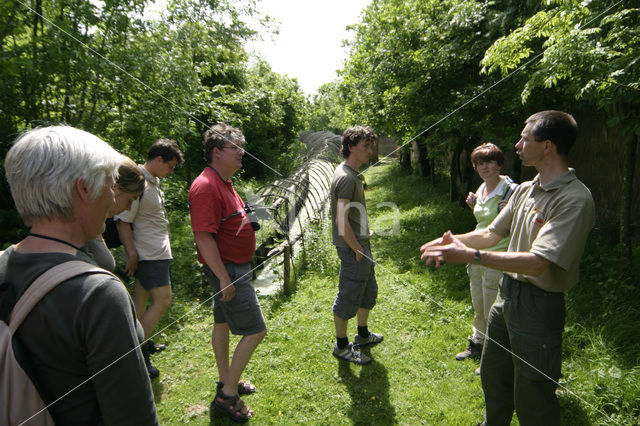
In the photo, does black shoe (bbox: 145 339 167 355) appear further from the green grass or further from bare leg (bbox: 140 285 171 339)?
bare leg (bbox: 140 285 171 339)

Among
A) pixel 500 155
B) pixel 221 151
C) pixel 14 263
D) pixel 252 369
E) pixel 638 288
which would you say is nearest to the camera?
pixel 14 263

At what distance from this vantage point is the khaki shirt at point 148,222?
3.37 meters

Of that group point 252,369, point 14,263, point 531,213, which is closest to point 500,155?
point 531,213

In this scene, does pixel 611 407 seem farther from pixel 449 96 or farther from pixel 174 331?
pixel 449 96

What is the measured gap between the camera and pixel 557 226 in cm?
200

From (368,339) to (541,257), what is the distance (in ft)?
8.50

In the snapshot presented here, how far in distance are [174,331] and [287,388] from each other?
184 centimetres

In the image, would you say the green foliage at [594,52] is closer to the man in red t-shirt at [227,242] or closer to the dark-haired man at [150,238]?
the man in red t-shirt at [227,242]

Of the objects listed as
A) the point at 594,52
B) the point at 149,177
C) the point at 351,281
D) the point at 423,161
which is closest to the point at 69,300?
the point at 149,177

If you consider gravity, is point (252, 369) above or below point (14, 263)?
below

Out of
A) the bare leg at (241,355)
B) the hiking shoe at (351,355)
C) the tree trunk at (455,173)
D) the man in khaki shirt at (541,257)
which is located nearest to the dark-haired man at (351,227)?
the hiking shoe at (351,355)

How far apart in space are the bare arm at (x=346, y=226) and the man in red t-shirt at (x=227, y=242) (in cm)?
86

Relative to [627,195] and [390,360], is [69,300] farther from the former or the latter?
[627,195]

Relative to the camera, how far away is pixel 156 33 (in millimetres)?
5695
